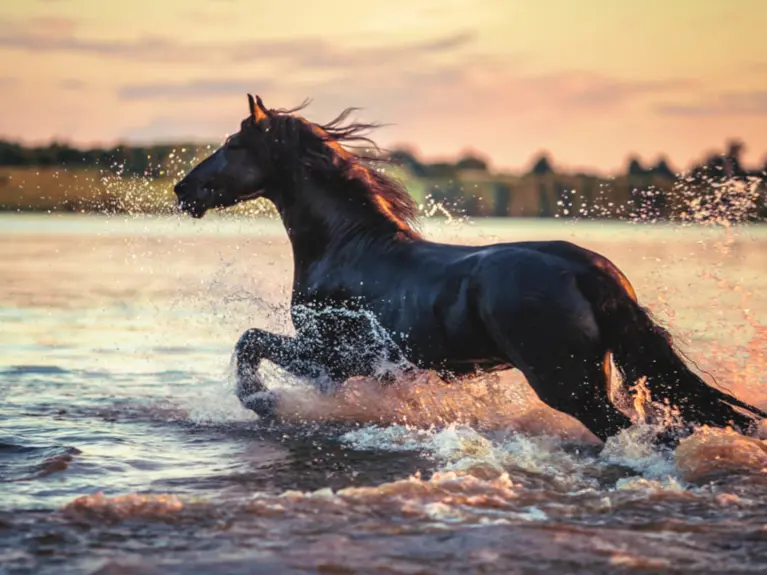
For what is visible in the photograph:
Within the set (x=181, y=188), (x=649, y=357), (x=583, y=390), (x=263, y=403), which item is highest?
(x=181, y=188)

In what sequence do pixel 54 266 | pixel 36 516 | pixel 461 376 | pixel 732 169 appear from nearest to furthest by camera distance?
pixel 36 516 < pixel 461 376 < pixel 732 169 < pixel 54 266

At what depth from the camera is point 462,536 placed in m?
4.76

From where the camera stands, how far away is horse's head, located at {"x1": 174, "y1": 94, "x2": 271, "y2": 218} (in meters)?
8.20

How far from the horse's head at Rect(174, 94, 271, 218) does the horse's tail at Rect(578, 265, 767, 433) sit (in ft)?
9.75

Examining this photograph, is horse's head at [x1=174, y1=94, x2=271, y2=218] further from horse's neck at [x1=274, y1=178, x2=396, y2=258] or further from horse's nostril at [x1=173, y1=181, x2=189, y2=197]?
horse's neck at [x1=274, y1=178, x2=396, y2=258]

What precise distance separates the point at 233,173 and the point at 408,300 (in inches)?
76.1

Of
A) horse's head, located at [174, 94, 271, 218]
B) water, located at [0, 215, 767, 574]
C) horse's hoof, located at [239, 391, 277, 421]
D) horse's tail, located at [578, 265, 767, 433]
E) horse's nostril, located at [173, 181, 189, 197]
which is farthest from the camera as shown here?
horse's nostril, located at [173, 181, 189, 197]

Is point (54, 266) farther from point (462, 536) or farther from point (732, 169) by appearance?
point (462, 536)

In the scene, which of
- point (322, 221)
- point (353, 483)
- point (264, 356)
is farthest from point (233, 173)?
point (353, 483)

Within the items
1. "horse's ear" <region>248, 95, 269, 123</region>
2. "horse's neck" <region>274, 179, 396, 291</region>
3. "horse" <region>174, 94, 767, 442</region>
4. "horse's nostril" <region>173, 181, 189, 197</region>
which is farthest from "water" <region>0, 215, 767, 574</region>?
"horse's ear" <region>248, 95, 269, 123</region>

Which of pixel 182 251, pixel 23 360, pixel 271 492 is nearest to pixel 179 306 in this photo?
pixel 23 360

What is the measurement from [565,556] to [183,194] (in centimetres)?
494

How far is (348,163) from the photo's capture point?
818 centimetres

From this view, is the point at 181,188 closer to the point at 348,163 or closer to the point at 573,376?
the point at 348,163
